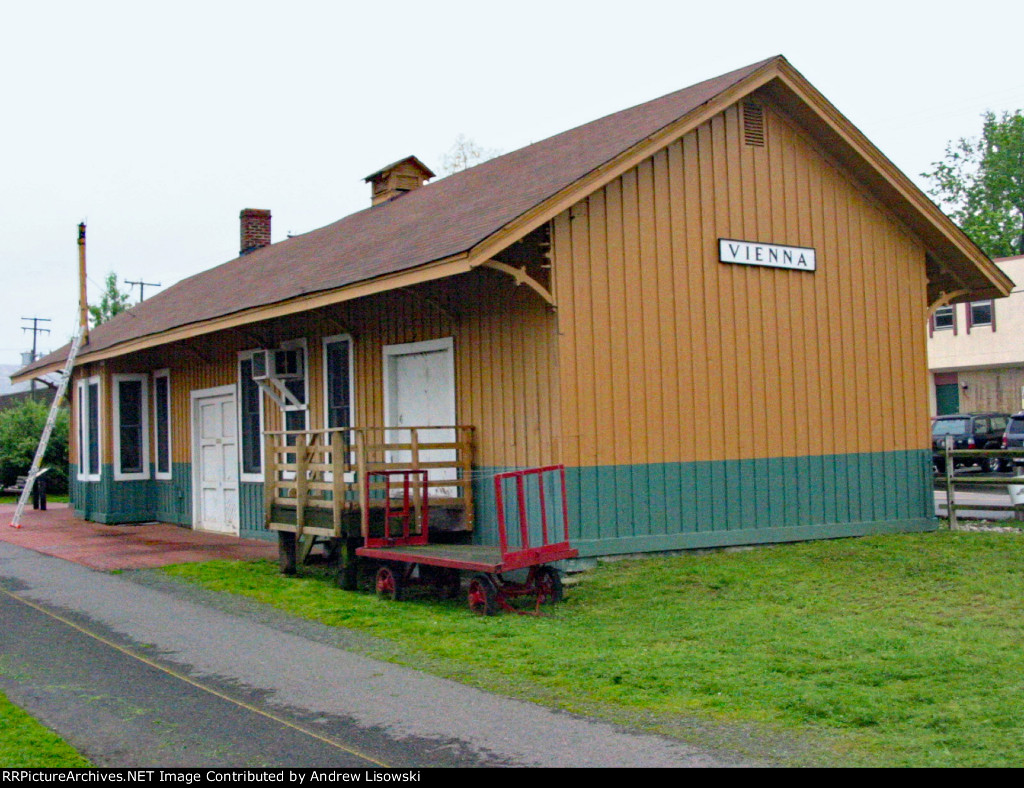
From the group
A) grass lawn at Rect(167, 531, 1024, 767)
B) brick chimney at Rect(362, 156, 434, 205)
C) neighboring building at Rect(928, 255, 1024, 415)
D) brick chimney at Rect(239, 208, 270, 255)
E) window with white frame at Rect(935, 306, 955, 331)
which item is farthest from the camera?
window with white frame at Rect(935, 306, 955, 331)

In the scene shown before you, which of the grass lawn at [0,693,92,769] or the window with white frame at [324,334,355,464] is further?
the window with white frame at [324,334,355,464]

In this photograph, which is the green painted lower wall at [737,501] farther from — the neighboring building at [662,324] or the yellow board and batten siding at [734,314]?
the yellow board and batten siding at [734,314]

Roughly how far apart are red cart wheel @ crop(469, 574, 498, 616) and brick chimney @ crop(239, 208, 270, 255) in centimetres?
1613

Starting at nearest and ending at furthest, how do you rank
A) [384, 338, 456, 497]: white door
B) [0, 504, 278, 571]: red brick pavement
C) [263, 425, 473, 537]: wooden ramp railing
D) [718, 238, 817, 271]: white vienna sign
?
[263, 425, 473, 537]: wooden ramp railing → [718, 238, 817, 271]: white vienna sign → [384, 338, 456, 497]: white door → [0, 504, 278, 571]: red brick pavement

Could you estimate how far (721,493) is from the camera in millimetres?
12672

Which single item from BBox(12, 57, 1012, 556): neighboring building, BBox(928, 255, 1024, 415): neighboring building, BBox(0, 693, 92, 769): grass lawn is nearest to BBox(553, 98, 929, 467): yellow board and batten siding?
BBox(12, 57, 1012, 556): neighboring building

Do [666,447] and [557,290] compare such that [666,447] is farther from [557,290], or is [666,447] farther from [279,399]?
[279,399]

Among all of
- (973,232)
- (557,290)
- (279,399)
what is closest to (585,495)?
(557,290)

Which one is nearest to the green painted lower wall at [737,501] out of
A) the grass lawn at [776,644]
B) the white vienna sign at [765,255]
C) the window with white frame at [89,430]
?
the grass lawn at [776,644]

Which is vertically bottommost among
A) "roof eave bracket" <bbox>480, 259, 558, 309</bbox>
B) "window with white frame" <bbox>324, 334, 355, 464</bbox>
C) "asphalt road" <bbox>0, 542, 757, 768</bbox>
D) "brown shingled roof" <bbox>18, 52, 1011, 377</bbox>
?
"asphalt road" <bbox>0, 542, 757, 768</bbox>

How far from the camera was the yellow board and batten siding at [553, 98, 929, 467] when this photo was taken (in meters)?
11.8

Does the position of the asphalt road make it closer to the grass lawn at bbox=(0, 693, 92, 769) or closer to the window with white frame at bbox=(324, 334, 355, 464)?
the grass lawn at bbox=(0, 693, 92, 769)

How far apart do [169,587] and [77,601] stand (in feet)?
3.63

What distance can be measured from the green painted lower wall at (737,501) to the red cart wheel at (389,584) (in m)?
1.40
